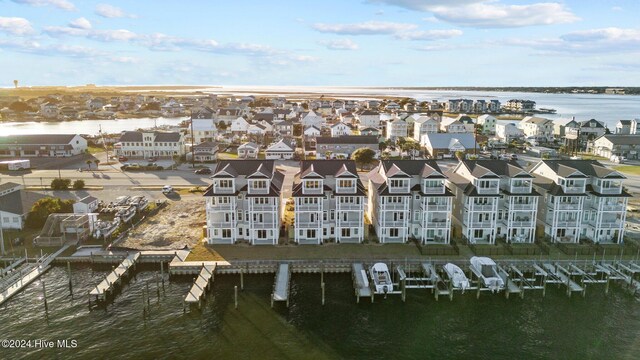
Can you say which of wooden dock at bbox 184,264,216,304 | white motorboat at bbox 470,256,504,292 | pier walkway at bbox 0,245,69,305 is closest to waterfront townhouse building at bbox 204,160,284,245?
wooden dock at bbox 184,264,216,304

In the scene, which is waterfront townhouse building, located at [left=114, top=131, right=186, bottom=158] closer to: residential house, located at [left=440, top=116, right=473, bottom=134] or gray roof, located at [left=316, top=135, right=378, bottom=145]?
gray roof, located at [left=316, top=135, right=378, bottom=145]

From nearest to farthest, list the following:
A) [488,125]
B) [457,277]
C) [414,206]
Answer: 1. [457,277]
2. [414,206]
3. [488,125]

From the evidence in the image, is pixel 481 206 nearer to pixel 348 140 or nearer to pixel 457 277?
pixel 457 277

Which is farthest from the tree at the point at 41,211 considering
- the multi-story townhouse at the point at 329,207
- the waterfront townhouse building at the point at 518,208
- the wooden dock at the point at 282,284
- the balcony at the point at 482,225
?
the waterfront townhouse building at the point at 518,208

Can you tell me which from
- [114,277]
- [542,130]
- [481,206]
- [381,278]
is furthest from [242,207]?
[542,130]

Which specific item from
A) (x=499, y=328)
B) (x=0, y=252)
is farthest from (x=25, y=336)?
(x=499, y=328)

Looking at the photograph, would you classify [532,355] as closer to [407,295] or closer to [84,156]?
[407,295]

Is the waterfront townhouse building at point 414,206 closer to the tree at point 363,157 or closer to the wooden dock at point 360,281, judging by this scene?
the wooden dock at point 360,281
